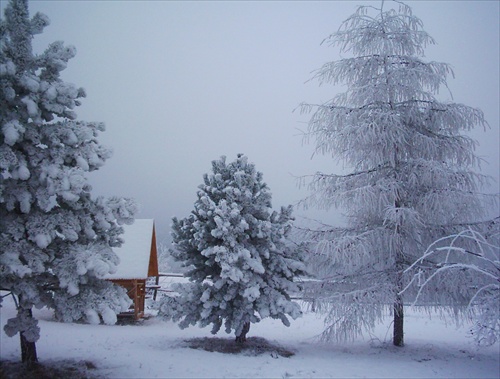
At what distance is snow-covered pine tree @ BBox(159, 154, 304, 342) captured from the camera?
1057 cm

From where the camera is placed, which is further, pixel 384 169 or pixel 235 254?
pixel 384 169

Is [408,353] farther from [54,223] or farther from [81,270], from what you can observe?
[54,223]

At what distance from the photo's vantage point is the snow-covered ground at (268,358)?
28.1 ft

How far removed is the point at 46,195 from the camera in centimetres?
707

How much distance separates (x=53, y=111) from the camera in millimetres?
7270

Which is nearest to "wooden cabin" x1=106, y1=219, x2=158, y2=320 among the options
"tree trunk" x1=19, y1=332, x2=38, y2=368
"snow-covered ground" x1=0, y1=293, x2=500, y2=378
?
"snow-covered ground" x1=0, y1=293, x2=500, y2=378

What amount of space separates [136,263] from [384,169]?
13.2 meters

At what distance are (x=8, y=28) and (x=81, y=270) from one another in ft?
15.9

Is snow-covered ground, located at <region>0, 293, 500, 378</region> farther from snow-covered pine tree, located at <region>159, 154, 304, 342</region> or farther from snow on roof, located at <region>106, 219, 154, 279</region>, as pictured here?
snow on roof, located at <region>106, 219, 154, 279</region>

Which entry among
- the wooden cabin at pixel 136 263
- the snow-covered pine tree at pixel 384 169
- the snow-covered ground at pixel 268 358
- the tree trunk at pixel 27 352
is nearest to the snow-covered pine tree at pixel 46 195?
the tree trunk at pixel 27 352

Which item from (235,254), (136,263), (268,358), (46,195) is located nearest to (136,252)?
(136,263)

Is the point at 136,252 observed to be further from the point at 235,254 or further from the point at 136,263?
the point at 235,254

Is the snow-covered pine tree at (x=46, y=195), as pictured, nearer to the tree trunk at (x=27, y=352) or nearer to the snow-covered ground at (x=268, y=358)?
the tree trunk at (x=27, y=352)

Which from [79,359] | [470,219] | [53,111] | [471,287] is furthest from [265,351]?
[53,111]
